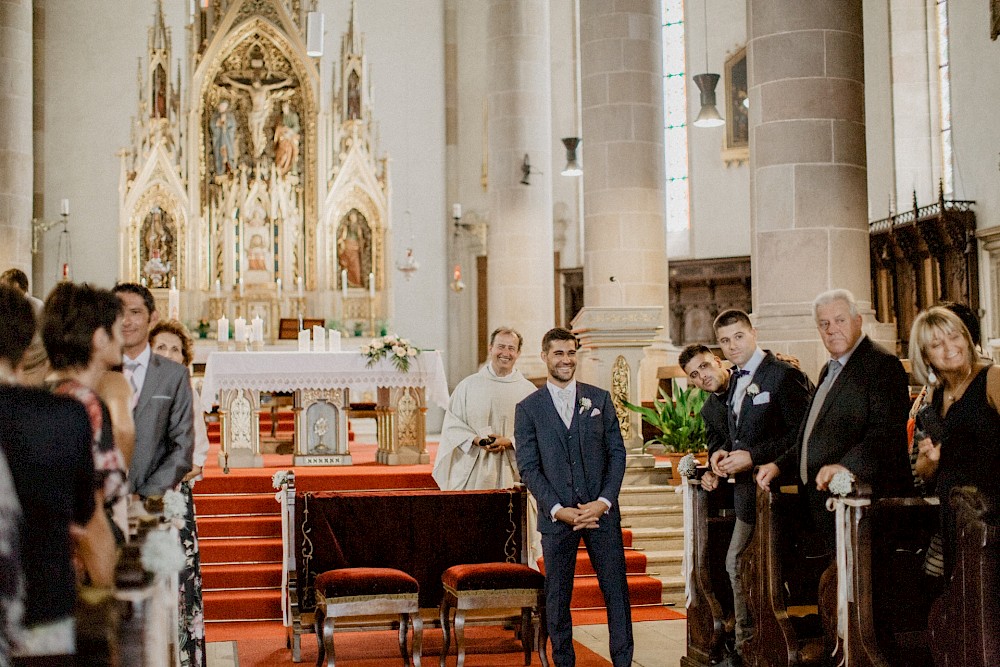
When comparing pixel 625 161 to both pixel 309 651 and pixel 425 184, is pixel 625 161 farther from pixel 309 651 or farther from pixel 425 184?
A: pixel 425 184

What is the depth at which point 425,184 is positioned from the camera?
64.4ft

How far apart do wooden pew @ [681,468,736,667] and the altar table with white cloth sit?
15.2ft

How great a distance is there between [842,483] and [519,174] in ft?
34.7

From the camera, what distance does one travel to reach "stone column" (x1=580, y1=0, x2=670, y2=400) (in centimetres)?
1148

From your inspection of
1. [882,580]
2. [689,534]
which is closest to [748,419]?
[689,534]

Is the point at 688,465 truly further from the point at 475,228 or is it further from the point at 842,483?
the point at 475,228

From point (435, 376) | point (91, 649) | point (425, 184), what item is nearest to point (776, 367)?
point (91, 649)

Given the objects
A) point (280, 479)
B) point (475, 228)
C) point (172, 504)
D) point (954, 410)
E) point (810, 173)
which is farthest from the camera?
point (475, 228)

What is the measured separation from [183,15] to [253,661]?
1489 cm

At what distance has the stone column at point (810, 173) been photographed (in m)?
7.50

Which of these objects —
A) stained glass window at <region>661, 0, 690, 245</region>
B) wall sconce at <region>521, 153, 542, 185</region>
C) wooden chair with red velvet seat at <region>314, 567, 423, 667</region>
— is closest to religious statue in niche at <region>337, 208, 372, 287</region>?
wall sconce at <region>521, 153, 542, 185</region>

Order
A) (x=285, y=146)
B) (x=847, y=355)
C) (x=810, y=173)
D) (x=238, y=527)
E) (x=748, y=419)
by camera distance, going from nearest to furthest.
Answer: (x=847, y=355)
(x=748, y=419)
(x=810, y=173)
(x=238, y=527)
(x=285, y=146)

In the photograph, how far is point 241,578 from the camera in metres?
7.59

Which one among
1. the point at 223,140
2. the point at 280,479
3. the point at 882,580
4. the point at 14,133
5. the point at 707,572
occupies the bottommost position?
the point at 707,572
